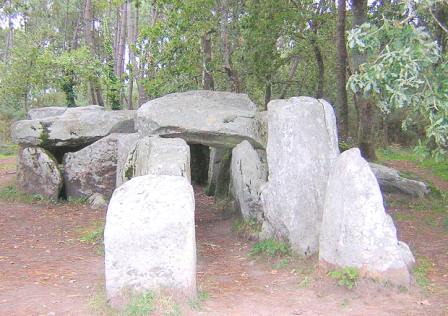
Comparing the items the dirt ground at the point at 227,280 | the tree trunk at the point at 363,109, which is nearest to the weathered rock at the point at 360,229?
the dirt ground at the point at 227,280

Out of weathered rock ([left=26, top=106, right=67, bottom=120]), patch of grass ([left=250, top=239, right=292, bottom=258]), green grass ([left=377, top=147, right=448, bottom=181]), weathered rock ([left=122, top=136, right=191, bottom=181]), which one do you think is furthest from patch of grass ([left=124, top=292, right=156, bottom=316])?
green grass ([left=377, top=147, right=448, bottom=181])

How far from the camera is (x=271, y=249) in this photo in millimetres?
7262

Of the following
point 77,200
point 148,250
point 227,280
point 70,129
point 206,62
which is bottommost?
point 227,280

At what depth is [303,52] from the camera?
725 inches

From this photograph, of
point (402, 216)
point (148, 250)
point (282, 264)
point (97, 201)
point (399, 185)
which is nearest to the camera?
point (148, 250)

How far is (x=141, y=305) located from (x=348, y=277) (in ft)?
7.24

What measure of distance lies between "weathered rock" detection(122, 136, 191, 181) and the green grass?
22.4ft

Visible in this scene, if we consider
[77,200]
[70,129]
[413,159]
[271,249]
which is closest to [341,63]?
[413,159]

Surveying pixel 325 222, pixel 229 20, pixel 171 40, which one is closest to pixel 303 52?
pixel 229 20

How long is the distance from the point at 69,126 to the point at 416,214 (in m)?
7.33

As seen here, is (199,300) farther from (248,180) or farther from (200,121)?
(200,121)

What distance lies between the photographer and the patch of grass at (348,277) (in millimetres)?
5832

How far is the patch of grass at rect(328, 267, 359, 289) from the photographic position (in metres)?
5.83

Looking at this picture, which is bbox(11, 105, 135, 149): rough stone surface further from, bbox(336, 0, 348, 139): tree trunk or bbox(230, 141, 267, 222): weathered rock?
bbox(336, 0, 348, 139): tree trunk
